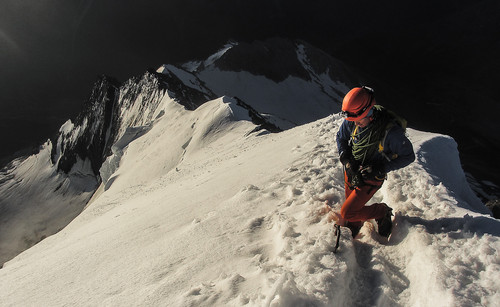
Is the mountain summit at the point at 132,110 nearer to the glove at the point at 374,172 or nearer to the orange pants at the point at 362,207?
the orange pants at the point at 362,207

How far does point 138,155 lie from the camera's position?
2672 centimetres

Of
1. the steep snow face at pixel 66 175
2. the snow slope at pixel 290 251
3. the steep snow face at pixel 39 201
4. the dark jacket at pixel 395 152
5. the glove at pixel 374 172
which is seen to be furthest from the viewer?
the steep snow face at pixel 39 201

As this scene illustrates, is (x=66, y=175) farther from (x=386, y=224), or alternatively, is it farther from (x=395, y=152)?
(x=395, y=152)

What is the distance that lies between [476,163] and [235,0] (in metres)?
81.8

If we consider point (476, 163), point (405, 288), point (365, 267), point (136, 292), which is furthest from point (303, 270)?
point (476, 163)

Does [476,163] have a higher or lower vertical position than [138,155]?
lower

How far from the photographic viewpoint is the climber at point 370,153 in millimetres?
4238

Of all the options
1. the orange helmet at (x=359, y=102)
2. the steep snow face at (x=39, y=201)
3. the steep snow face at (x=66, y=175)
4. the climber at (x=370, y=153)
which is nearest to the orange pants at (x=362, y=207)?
the climber at (x=370, y=153)

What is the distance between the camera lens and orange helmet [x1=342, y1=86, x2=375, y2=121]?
13.9ft

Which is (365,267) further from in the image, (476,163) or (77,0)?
(77,0)

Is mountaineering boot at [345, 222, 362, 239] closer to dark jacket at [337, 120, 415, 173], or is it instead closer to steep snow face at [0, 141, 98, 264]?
dark jacket at [337, 120, 415, 173]

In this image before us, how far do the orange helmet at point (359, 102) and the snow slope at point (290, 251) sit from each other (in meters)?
1.67

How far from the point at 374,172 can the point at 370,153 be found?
33 centimetres

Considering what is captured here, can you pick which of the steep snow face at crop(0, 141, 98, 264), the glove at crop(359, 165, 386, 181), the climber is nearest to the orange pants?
the climber
